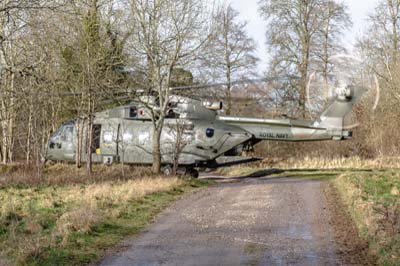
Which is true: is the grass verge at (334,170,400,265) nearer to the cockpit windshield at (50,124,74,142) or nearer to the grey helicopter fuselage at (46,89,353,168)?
the grey helicopter fuselage at (46,89,353,168)

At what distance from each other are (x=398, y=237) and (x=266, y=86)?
36.3m

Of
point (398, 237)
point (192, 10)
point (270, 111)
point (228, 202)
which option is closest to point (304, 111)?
point (270, 111)

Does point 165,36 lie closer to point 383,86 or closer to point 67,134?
point 67,134

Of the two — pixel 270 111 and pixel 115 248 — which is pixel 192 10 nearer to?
pixel 115 248

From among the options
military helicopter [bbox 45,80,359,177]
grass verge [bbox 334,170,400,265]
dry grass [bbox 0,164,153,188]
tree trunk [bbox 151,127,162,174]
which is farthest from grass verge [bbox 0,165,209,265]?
military helicopter [bbox 45,80,359,177]

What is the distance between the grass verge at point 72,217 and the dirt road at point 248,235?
50 centimetres

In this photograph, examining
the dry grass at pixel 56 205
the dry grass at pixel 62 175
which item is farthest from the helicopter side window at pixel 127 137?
the dry grass at pixel 56 205

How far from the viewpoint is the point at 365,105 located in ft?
127

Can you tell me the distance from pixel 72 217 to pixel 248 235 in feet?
10.7

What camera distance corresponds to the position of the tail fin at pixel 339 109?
27703 mm

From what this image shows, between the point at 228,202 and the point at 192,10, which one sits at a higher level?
the point at 192,10

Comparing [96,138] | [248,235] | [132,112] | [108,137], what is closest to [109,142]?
[108,137]

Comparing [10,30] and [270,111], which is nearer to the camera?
[10,30]

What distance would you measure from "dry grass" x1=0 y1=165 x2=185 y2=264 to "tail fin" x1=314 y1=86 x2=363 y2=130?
8.01m
